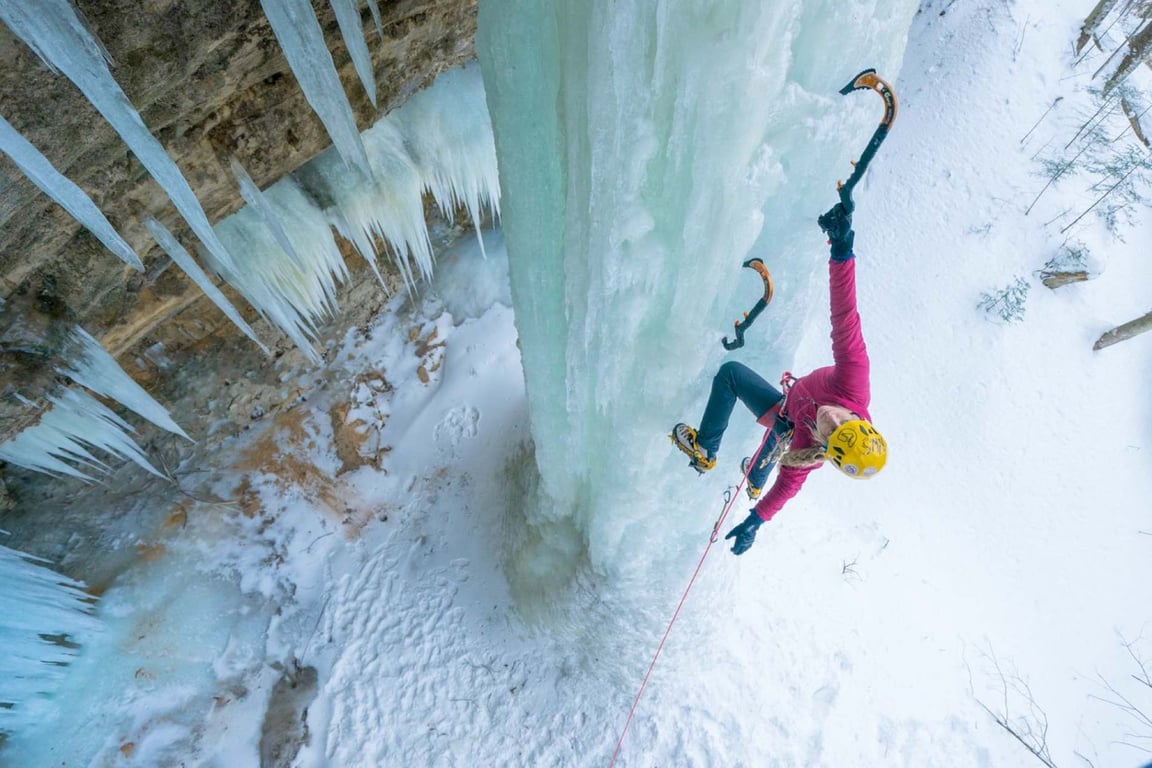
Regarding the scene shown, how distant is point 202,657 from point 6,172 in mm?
3057

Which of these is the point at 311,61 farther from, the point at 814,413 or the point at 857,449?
the point at 857,449

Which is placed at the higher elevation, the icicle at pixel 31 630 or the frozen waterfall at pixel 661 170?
the icicle at pixel 31 630

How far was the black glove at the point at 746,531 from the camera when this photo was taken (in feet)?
7.91

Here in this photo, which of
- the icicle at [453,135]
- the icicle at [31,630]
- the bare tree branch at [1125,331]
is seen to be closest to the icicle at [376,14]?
the icicle at [453,135]

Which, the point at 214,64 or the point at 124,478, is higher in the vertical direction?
the point at 124,478

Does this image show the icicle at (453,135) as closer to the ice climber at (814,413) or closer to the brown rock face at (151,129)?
the brown rock face at (151,129)

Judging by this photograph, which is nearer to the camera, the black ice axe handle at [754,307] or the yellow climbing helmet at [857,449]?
the yellow climbing helmet at [857,449]

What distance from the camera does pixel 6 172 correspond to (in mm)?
1787

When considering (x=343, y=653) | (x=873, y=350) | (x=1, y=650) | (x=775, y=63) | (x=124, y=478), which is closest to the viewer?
(x=775, y=63)

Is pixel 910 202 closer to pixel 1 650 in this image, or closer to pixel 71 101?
pixel 71 101

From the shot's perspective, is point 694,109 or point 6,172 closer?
point 694,109

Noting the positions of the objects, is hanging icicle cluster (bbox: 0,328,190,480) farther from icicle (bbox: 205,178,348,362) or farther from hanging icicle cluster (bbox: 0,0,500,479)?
icicle (bbox: 205,178,348,362)

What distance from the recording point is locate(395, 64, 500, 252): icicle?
3752 millimetres

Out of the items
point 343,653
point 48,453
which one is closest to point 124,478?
point 48,453
